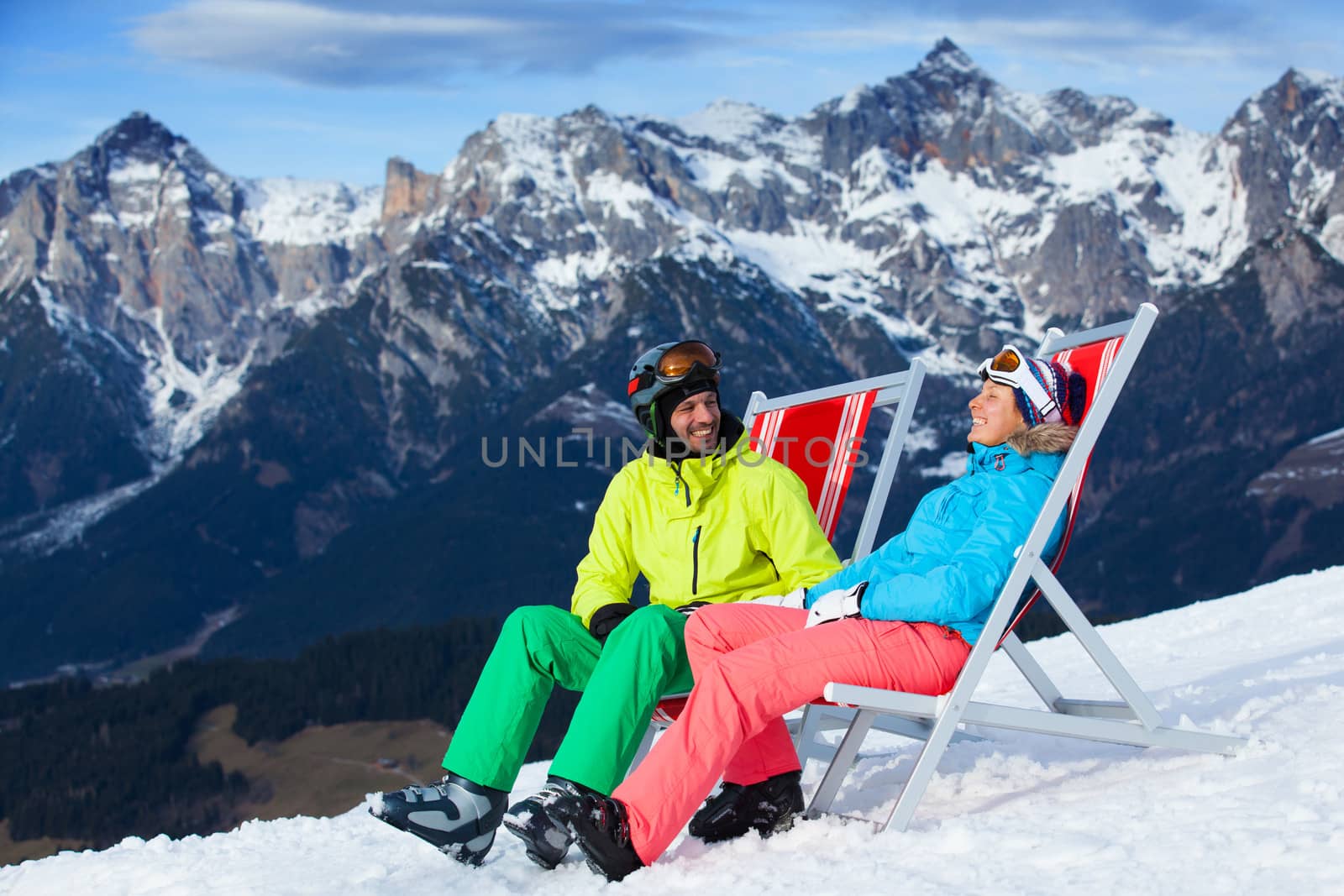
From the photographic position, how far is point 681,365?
6.27m

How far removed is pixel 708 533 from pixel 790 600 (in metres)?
0.56

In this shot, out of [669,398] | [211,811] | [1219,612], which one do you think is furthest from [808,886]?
[211,811]

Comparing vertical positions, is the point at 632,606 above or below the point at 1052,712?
above

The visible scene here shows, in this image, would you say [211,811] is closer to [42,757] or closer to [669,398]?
[42,757]

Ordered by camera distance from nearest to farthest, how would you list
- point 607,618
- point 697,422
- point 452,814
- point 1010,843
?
1. point 1010,843
2. point 452,814
3. point 607,618
4. point 697,422

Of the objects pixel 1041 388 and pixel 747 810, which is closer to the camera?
pixel 747 810

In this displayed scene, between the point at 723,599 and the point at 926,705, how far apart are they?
1.23 meters

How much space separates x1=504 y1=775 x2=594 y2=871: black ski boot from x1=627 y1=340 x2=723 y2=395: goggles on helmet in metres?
1.89

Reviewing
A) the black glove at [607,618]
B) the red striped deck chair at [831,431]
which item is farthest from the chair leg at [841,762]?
the red striped deck chair at [831,431]

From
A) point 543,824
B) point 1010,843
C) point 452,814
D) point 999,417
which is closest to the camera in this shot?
point 1010,843

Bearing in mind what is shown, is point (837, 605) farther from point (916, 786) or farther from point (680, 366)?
point (680, 366)

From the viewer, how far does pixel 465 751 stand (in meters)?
5.58

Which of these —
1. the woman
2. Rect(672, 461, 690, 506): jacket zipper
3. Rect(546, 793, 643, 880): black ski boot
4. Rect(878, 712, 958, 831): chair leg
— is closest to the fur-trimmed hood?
the woman

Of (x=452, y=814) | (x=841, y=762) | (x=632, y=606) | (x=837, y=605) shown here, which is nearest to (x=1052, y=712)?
(x=841, y=762)
